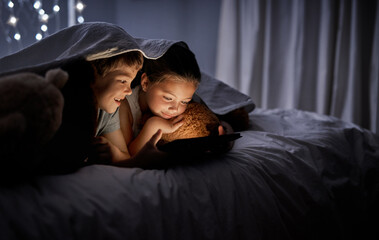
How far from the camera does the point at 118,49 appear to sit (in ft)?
2.55

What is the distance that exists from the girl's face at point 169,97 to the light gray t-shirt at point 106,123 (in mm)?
132

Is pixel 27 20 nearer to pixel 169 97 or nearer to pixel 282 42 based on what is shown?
pixel 169 97

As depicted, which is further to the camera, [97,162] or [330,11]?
[330,11]

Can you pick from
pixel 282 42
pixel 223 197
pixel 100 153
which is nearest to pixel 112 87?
pixel 100 153

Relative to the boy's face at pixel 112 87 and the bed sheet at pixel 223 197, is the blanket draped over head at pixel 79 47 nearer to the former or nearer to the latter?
the boy's face at pixel 112 87

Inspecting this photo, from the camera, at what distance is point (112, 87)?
Answer: 794 mm

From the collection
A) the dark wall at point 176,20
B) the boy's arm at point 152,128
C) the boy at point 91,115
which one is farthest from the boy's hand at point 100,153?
the dark wall at point 176,20

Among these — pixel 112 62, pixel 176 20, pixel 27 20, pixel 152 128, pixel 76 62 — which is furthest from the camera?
pixel 176 20

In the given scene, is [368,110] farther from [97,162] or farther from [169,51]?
[97,162]

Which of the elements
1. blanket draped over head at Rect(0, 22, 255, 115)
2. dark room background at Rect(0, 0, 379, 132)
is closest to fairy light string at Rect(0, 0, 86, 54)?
dark room background at Rect(0, 0, 379, 132)

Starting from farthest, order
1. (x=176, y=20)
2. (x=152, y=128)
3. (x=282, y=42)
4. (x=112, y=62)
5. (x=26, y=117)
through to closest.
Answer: (x=176, y=20) → (x=282, y=42) → (x=152, y=128) → (x=112, y=62) → (x=26, y=117)

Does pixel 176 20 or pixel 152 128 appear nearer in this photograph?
pixel 152 128

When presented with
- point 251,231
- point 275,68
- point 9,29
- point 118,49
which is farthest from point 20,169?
point 275,68

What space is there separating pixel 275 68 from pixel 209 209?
218 cm
